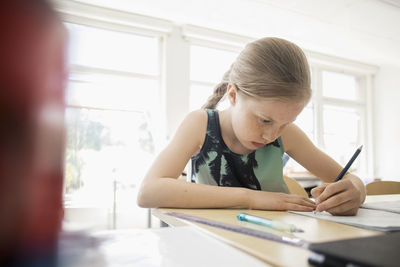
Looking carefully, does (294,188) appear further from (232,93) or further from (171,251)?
(171,251)

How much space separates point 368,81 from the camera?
5.38 meters

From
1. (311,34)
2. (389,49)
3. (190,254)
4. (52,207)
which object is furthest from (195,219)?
(389,49)

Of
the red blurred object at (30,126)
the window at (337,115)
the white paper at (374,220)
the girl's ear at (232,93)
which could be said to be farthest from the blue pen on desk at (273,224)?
the window at (337,115)

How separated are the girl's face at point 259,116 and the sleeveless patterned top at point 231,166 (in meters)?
0.09

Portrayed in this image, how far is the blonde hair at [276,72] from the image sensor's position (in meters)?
0.76

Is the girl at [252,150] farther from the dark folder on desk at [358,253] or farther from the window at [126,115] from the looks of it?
the window at [126,115]

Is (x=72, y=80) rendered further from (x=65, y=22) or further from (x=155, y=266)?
(x=155, y=266)

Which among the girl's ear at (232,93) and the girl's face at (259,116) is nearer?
the girl's face at (259,116)

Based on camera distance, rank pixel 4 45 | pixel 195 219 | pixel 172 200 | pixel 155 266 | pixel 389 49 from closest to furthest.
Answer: pixel 4 45 → pixel 155 266 → pixel 195 219 → pixel 172 200 → pixel 389 49

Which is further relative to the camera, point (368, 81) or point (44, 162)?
point (368, 81)

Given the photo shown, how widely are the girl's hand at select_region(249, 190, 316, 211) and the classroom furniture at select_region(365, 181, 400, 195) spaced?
105 centimetres

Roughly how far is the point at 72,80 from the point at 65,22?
0.09 ft

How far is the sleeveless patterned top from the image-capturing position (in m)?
1.00

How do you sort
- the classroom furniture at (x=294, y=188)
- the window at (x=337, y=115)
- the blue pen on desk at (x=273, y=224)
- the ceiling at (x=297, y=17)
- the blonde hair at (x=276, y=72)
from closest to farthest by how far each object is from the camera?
the blue pen on desk at (x=273, y=224) < the blonde hair at (x=276, y=72) < the classroom furniture at (x=294, y=188) < the ceiling at (x=297, y=17) < the window at (x=337, y=115)
